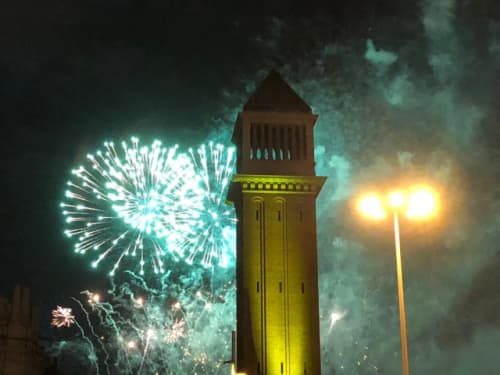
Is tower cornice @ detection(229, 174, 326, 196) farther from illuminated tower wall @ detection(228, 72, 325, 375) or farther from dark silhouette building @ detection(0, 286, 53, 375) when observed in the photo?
dark silhouette building @ detection(0, 286, 53, 375)

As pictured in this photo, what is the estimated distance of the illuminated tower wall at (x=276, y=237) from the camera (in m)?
50.9

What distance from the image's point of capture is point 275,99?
56875 millimetres

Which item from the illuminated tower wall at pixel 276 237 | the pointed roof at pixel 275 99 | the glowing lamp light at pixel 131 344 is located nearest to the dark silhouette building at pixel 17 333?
the glowing lamp light at pixel 131 344

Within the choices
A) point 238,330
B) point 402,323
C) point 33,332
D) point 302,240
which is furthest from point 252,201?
point 402,323

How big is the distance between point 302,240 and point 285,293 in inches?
133

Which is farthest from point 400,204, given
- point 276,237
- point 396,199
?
point 276,237

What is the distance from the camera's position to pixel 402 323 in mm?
29406

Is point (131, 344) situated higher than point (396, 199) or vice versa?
point (396, 199)

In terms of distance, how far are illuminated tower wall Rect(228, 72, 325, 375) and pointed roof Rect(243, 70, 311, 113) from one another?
6cm

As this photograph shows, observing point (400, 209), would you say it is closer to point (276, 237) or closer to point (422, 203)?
point (422, 203)

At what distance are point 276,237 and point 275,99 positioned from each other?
357 inches

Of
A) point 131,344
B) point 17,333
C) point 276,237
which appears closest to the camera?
point 17,333

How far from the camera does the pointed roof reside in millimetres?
56219

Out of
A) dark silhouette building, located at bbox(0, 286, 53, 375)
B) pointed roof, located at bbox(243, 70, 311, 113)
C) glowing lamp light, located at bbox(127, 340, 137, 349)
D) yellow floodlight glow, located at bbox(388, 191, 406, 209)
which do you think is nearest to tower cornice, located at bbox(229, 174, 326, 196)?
pointed roof, located at bbox(243, 70, 311, 113)
